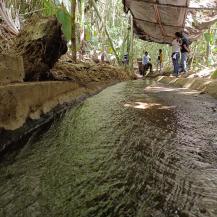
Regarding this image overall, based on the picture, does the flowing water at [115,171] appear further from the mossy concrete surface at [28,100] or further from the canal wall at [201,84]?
the canal wall at [201,84]

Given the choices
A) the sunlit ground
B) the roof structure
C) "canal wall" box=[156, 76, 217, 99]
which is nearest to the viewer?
the sunlit ground

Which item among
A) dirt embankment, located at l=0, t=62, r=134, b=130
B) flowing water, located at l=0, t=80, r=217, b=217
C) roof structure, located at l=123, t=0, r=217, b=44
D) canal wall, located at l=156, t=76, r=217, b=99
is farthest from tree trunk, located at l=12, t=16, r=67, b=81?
roof structure, located at l=123, t=0, r=217, b=44

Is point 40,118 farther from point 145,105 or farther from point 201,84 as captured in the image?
point 201,84

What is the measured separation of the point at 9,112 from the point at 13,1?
3.68 meters

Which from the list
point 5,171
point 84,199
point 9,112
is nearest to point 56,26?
point 9,112

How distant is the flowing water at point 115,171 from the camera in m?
1.69

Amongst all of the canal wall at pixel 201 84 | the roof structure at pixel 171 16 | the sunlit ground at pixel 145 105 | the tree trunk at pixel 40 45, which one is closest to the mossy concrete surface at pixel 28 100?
the tree trunk at pixel 40 45

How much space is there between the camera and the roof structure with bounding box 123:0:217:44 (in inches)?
325

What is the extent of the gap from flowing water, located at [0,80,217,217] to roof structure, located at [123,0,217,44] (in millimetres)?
5528

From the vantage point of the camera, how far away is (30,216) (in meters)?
1.62

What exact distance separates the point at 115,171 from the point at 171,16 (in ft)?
28.8

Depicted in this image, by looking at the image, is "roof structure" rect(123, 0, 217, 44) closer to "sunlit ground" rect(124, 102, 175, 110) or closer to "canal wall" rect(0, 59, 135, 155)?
"sunlit ground" rect(124, 102, 175, 110)

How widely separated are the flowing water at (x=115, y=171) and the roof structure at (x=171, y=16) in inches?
218

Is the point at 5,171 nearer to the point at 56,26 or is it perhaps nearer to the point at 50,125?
the point at 50,125
